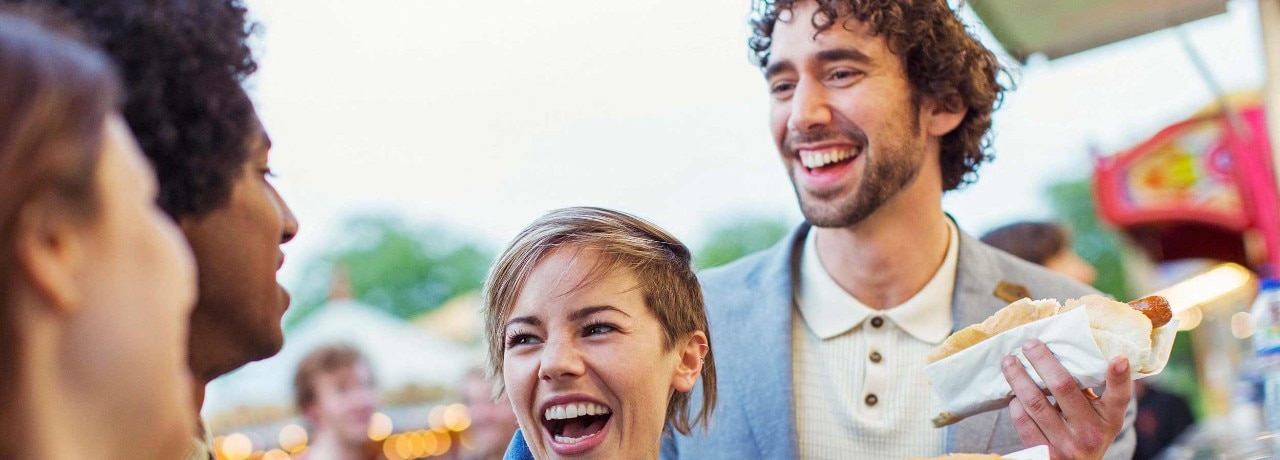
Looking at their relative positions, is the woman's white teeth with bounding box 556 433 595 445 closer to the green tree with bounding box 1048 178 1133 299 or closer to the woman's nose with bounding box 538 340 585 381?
the woman's nose with bounding box 538 340 585 381

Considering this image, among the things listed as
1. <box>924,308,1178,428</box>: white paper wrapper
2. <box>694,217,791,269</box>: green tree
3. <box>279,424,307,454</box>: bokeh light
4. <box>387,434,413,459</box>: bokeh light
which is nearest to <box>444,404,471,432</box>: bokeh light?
<box>387,434,413,459</box>: bokeh light

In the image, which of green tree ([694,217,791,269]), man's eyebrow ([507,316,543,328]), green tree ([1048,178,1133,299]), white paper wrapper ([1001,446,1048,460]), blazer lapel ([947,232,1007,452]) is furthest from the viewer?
green tree ([694,217,791,269])

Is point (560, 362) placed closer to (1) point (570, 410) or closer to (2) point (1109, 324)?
(1) point (570, 410)

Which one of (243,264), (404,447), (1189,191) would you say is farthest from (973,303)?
(404,447)

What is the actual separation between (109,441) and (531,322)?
3.90 ft

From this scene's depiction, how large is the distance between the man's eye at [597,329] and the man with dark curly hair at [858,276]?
0.59 meters

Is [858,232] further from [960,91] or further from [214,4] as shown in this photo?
[214,4]

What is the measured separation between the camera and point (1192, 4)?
350 centimetres

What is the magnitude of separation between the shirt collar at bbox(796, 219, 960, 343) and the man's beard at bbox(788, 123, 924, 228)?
0.19 metres

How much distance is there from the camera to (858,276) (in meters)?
2.65

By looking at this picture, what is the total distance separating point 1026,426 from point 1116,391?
0.61 feet

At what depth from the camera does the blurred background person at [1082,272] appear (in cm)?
429

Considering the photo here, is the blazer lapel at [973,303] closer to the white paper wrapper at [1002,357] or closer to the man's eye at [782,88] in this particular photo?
the white paper wrapper at [1002,357]

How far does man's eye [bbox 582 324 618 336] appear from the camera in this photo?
206 cm
